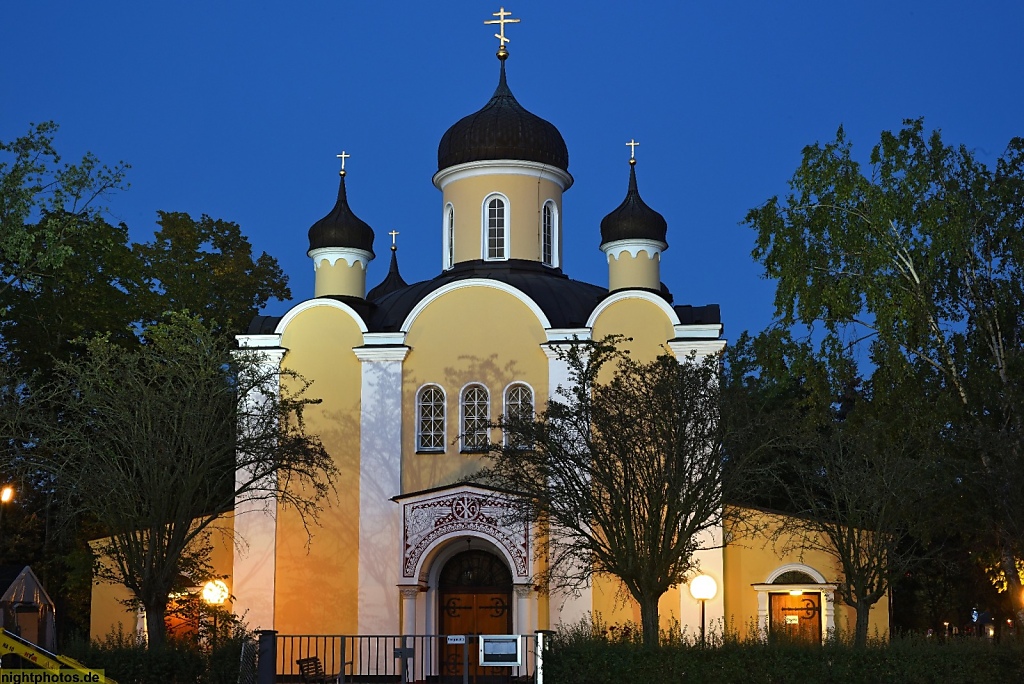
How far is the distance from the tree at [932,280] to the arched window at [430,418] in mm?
8585

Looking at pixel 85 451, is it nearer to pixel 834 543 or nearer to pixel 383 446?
pixel 383 446

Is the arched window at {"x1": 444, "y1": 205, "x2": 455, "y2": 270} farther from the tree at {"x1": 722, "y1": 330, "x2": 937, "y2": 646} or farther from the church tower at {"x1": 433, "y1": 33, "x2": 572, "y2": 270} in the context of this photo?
the tree at {"x1": 722, "y1": 330, "x2": 937, "y2": 646}

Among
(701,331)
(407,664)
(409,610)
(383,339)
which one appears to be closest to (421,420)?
(383,339)

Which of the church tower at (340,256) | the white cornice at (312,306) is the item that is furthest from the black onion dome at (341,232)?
the white cornice at (312,306)

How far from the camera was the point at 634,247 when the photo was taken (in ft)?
101

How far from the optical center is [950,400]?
22797 mm

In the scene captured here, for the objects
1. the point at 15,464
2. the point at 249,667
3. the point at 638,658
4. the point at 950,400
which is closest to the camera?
the point at 638,658

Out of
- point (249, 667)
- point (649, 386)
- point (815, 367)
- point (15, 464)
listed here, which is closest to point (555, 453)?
point (649, 386)

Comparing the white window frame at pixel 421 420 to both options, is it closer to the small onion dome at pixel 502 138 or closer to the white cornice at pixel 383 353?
the white cornice at pixel 383 353

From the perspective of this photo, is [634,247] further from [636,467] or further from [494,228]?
[636,467]

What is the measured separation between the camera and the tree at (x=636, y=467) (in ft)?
72.3

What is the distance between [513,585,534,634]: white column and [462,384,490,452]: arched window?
3355mm

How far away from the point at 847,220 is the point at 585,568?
740cm

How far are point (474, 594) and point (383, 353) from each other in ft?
17.8
